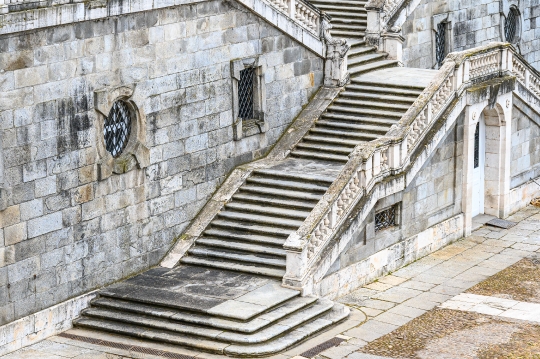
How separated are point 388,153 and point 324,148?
7.28 ft

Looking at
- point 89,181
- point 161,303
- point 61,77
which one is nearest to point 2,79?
point 61,77

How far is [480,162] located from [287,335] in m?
11.1

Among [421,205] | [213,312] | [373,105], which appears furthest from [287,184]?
[213,312]

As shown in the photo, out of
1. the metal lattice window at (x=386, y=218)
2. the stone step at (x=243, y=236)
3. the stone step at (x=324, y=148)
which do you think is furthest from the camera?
the stone step at (x=324, y=148)

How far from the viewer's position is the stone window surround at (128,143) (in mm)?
27016

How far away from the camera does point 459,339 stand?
2644 cm

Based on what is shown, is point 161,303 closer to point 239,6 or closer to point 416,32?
point 239,6

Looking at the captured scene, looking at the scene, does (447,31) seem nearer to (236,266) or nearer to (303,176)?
(303,176)

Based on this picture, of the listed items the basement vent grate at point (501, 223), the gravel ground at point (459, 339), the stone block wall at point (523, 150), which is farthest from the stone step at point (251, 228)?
the stone block wall at point (523, 150)

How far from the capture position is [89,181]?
1060 inches

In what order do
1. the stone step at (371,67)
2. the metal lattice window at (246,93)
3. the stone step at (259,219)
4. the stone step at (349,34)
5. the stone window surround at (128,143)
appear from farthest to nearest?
the stone step at (349,34) < the stone step at (371,67) < the metal lattice window at (246,93) < the stone step at (259,219) < the stone window surround at (128,143)

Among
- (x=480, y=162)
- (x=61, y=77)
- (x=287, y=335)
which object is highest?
(x=61, y=77)

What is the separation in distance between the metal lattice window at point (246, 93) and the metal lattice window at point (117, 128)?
3818mm

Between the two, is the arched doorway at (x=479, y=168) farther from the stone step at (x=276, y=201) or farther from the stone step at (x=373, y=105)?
the stone step at (x=276, y=201)
